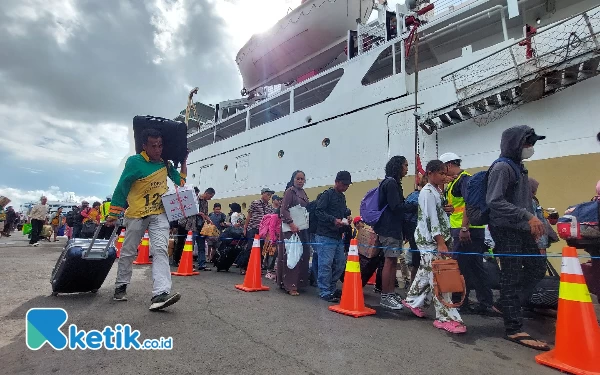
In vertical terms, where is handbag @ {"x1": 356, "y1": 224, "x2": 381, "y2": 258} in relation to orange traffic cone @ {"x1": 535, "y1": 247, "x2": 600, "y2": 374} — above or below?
above

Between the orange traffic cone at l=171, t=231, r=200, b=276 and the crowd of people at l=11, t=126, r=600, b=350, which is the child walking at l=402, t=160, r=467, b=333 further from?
the orange traffic cone at l=171, t=231, r=200, b=276

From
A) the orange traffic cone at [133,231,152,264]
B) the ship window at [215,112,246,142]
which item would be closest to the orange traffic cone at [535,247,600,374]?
the orange traffic cone at [133,231,152,264]

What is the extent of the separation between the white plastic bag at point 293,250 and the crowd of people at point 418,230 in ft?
0.11

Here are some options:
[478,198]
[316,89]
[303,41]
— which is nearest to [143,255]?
[478,198]

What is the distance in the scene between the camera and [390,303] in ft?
12.0

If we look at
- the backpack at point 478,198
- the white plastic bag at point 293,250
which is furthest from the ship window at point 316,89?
the backpack at point 478,198

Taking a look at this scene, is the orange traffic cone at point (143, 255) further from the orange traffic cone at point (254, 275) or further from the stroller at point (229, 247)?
the orange traffic cone at point (254, 275)

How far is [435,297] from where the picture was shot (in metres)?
3.00

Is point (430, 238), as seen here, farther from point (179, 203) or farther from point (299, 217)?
point (179, 203)

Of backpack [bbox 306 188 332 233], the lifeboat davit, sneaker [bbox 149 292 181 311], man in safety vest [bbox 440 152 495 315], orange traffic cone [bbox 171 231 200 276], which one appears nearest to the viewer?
sneaker [bbox 149 292 181 311]

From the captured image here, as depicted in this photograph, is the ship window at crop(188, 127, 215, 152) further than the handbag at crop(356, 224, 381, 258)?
Yes

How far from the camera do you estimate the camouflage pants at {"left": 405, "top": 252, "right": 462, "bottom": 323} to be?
9.73ft

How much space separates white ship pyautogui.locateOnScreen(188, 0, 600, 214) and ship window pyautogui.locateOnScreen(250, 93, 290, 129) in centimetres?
8

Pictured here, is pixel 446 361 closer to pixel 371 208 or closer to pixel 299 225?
pixel 371 208
